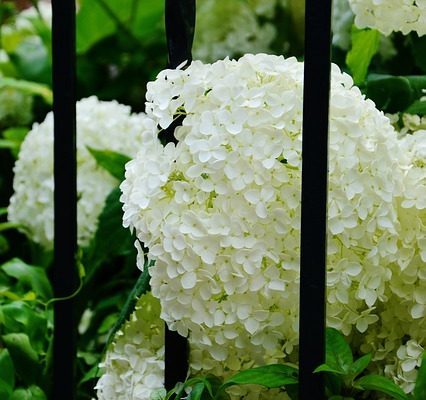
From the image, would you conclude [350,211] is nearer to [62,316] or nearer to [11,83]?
[62,316]

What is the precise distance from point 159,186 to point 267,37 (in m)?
1.19

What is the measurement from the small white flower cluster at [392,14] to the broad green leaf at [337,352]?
13.9 inches

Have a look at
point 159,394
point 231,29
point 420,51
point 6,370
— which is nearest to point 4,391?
point 6,370

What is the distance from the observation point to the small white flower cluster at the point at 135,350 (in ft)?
3.64

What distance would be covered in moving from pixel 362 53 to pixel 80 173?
587mm

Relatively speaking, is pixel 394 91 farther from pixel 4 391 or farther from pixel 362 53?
pixel 4 391

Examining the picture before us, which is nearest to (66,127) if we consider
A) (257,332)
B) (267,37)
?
(257,332)

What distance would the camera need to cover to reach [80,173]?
5.57 ft

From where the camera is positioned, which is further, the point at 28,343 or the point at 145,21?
the point at 145,21

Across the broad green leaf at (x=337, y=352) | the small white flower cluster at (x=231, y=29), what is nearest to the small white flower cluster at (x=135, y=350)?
the broad green leaf at (x=337, y=352)

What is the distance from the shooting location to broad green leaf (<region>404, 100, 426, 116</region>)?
1195mm

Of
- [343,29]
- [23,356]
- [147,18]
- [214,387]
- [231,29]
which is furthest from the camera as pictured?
[147,18]

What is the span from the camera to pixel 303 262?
922mm

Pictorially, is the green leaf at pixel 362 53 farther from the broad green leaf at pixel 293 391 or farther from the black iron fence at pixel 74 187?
the broad green leaf at pixel 293 391
